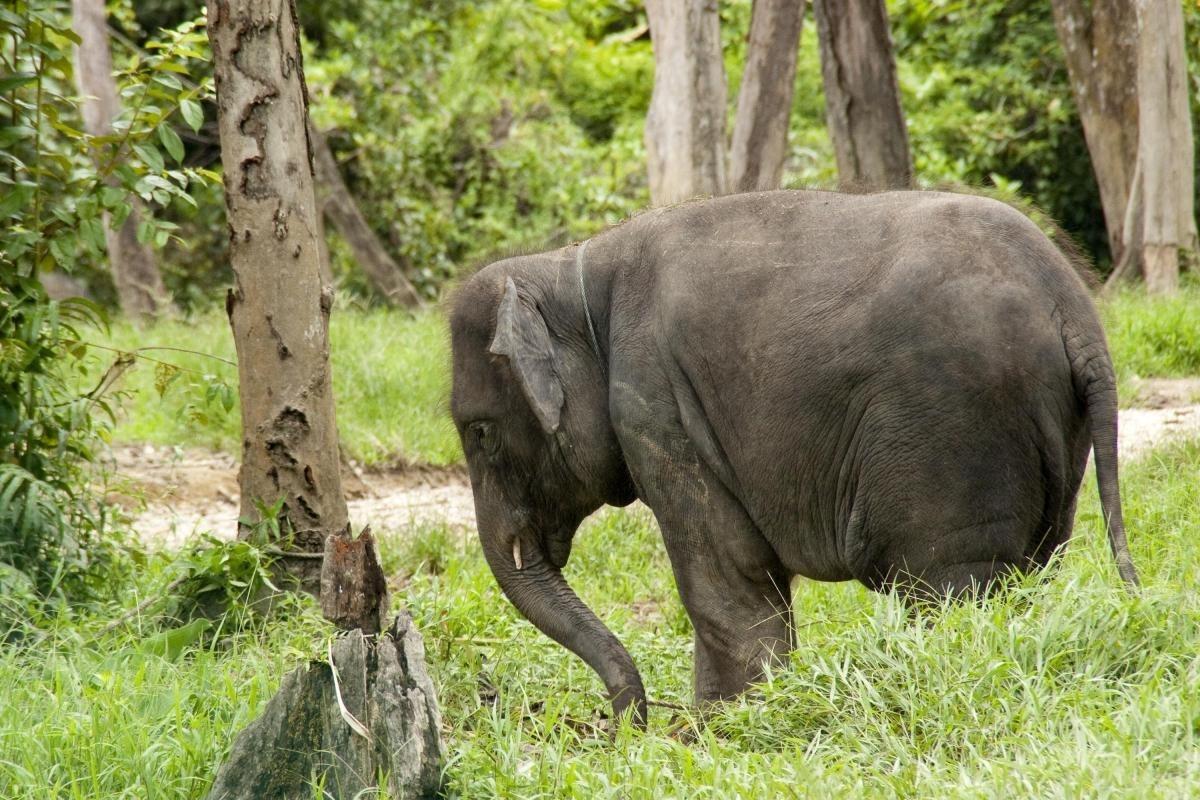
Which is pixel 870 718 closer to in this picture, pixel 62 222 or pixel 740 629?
pixel 740 629

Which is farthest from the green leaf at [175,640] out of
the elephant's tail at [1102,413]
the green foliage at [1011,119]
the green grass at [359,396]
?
the green foliage at [1011,119]

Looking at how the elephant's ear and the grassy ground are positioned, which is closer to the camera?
the elephant's ear

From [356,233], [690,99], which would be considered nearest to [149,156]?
[690,99]

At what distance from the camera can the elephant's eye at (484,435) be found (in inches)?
189

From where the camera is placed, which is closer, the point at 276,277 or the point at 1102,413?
the point at 1102,413

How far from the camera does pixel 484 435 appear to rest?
15.8 feet

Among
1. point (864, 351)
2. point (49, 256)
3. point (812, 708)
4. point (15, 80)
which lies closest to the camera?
point (812, 708)

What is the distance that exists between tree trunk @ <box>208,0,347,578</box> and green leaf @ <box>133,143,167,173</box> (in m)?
0.25

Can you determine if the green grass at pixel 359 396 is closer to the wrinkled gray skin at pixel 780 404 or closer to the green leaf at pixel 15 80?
the green leaf at pixel 15 80

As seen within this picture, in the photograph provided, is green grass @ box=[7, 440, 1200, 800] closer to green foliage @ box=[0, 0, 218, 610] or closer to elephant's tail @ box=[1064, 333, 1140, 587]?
elephant's tail @ box=[1064, 333, 1140, 587]

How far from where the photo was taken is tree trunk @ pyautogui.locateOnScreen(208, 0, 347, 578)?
5129mm

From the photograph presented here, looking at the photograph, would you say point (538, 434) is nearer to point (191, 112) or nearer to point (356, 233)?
point (191, 112)

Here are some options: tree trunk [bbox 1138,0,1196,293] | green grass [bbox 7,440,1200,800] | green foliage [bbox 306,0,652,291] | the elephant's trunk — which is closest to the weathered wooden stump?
green grass [bbox 7,440,1200,800]

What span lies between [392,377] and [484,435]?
459 centimetres
